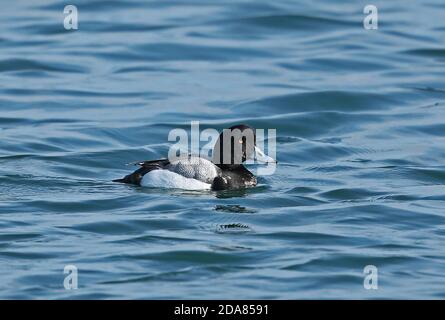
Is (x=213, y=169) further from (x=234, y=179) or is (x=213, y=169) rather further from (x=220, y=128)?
(x=220, y=128)

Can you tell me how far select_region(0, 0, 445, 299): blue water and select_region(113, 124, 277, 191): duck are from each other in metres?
0.18

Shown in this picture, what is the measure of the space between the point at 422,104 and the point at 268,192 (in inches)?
263

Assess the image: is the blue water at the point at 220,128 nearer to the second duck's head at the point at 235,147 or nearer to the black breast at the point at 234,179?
the black breast at the point at 234,179

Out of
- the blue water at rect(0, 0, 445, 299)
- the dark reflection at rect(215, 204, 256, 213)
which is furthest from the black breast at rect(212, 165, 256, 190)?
the dark reflection at rect(215, 204, 256, 213)

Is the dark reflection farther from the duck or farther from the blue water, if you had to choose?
the duck

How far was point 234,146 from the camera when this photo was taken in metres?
17.0

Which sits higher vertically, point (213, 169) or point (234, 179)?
point (213, 169)

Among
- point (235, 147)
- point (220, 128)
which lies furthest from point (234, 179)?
point (220, 128)

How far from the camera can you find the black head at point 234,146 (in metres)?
16.9

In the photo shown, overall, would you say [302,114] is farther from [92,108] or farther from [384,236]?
[384,236]

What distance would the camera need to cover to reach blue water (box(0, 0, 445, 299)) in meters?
13.2

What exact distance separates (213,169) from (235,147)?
1.75 feet
